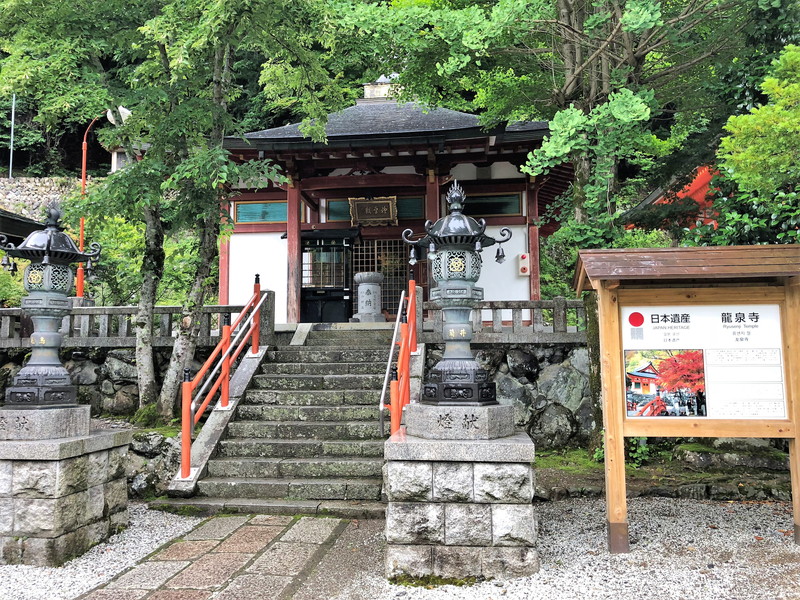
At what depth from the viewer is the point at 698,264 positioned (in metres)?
4.28

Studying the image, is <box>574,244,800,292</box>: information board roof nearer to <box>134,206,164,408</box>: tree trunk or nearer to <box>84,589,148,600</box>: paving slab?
<box>84,589,148,600</box>: paving slab

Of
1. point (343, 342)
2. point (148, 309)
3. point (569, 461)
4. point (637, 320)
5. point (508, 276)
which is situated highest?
point (508, 276)

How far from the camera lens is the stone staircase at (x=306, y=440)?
578 cm

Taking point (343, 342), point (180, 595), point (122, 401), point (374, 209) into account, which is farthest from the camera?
point (374, 209)

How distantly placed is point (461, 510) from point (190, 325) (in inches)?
215

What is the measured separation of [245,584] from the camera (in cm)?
388

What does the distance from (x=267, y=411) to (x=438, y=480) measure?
142 inches

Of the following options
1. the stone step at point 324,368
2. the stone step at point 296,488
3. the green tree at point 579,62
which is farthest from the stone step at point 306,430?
the green tree at point 579,62

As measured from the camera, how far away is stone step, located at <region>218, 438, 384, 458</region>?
20.9 ft

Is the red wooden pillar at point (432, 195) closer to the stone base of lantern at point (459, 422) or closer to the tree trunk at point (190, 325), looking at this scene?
the tree trunk at point (190, 325)

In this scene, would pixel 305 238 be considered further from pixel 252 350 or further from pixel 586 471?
pixel 586 471

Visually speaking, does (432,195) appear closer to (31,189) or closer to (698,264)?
(698,264)

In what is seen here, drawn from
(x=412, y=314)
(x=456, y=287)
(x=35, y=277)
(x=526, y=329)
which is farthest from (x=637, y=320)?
(x=35, y=277)

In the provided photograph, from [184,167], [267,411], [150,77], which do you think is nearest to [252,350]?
[267,411]
